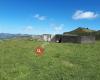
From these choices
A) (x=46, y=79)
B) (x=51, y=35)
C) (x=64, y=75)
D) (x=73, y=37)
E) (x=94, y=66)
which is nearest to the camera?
(x=46, y=79)

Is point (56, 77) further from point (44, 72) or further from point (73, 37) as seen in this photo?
point (73, 37)

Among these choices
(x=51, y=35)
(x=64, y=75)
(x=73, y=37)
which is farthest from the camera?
(x=51, y=35)

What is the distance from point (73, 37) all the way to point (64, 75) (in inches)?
1514

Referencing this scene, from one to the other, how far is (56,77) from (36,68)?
11.7 feet

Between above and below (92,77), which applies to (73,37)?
above

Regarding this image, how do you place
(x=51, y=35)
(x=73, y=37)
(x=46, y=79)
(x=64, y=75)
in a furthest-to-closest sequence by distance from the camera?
1. (x=51, y=35)
2. (x=73, y=37)
3. (x=64, y=75)
4. (x=46, y=79)

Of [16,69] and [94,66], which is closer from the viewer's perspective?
[16,69]

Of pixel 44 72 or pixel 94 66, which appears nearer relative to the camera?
pixel 44 72

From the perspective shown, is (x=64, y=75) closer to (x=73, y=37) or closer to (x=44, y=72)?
(x=44, y=72)

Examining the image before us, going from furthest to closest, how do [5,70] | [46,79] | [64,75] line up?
1. [5,70]
2. [64,75]
3. [46,79]

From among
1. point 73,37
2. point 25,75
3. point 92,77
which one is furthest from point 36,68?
point 73,37

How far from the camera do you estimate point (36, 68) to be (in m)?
18.2

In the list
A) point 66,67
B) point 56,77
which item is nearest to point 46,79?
point 56,77

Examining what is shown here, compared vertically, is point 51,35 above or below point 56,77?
above
